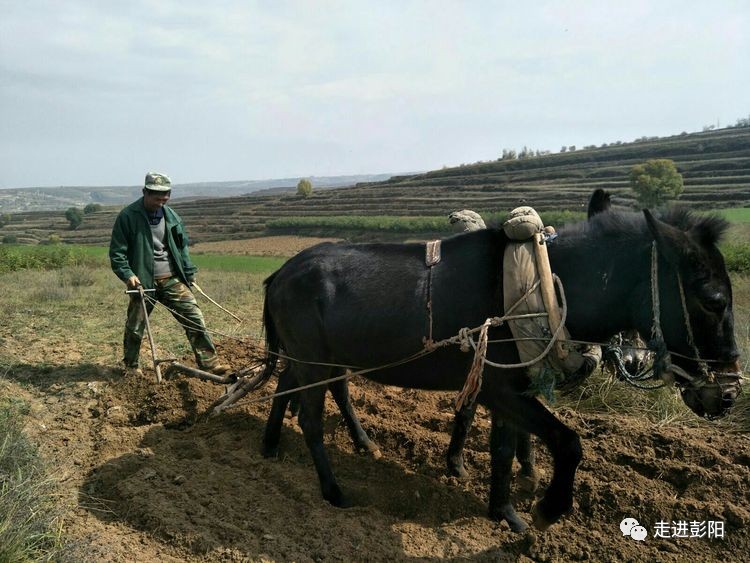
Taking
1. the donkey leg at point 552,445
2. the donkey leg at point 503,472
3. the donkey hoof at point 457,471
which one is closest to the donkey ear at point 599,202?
the donkey leg at point 552,445

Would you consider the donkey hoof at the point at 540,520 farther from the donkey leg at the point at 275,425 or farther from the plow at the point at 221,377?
the plow at the point at 221,377

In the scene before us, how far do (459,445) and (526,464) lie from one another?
52cm

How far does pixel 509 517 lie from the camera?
3.53 metres

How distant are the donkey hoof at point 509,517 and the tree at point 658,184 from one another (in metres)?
38.9

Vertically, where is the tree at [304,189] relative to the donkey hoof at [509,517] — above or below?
above

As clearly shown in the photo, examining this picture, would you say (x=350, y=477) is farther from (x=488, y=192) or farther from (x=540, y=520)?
(x=488, y=192)

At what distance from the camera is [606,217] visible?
3172 mm

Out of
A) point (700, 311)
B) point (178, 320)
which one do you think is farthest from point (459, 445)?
point (178, 320)

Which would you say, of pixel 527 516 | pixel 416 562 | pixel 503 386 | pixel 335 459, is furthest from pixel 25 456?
pixel 527 516

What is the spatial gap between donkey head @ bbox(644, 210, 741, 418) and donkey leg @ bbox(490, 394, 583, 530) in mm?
697

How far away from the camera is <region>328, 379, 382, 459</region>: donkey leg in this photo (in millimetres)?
4539

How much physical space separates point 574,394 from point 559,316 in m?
2.87

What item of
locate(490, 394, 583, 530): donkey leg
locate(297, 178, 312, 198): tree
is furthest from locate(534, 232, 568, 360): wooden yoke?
locate(297, 178, 312, 198): tree

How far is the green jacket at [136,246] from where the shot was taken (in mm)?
5316
